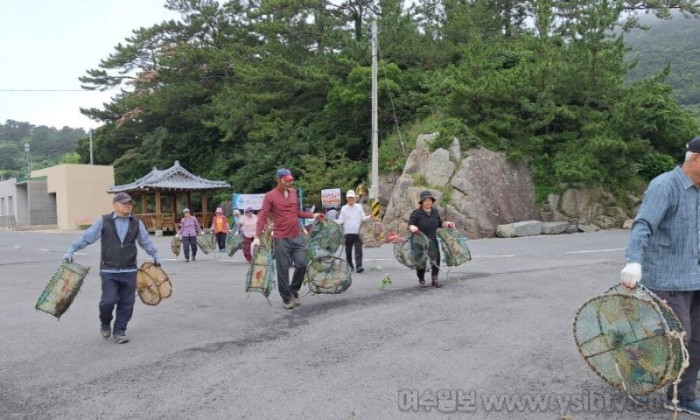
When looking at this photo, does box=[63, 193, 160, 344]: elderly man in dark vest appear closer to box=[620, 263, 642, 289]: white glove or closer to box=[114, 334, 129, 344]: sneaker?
box=[114, 334, 129, 344]: sneaker

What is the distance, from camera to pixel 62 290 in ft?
21.2

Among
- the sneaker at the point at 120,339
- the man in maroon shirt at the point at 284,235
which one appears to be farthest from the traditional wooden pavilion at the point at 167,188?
the sneaker at the point at 120,339

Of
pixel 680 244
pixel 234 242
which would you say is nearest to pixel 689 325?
pixel 680 244

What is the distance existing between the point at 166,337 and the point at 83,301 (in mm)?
3642

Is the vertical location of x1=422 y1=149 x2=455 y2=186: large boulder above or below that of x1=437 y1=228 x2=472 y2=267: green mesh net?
above

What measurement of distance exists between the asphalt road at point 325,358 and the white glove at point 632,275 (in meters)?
0.95

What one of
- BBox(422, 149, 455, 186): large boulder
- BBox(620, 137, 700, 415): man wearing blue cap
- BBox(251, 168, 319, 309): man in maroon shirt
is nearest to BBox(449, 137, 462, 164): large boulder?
BBox(422, 149, 455, 186): large boulder

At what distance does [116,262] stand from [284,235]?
7.62ft

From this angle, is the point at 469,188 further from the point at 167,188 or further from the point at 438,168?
the point at 167,188

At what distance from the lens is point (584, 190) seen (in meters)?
23.5

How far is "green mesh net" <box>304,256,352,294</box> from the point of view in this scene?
27.9 ft

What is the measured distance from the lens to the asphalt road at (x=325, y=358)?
410cm

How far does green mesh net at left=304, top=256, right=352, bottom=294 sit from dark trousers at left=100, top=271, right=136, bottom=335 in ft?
9.26

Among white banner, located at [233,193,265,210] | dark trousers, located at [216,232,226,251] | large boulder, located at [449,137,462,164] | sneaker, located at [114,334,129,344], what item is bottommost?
sneaker, located at [114,334,129,344]
